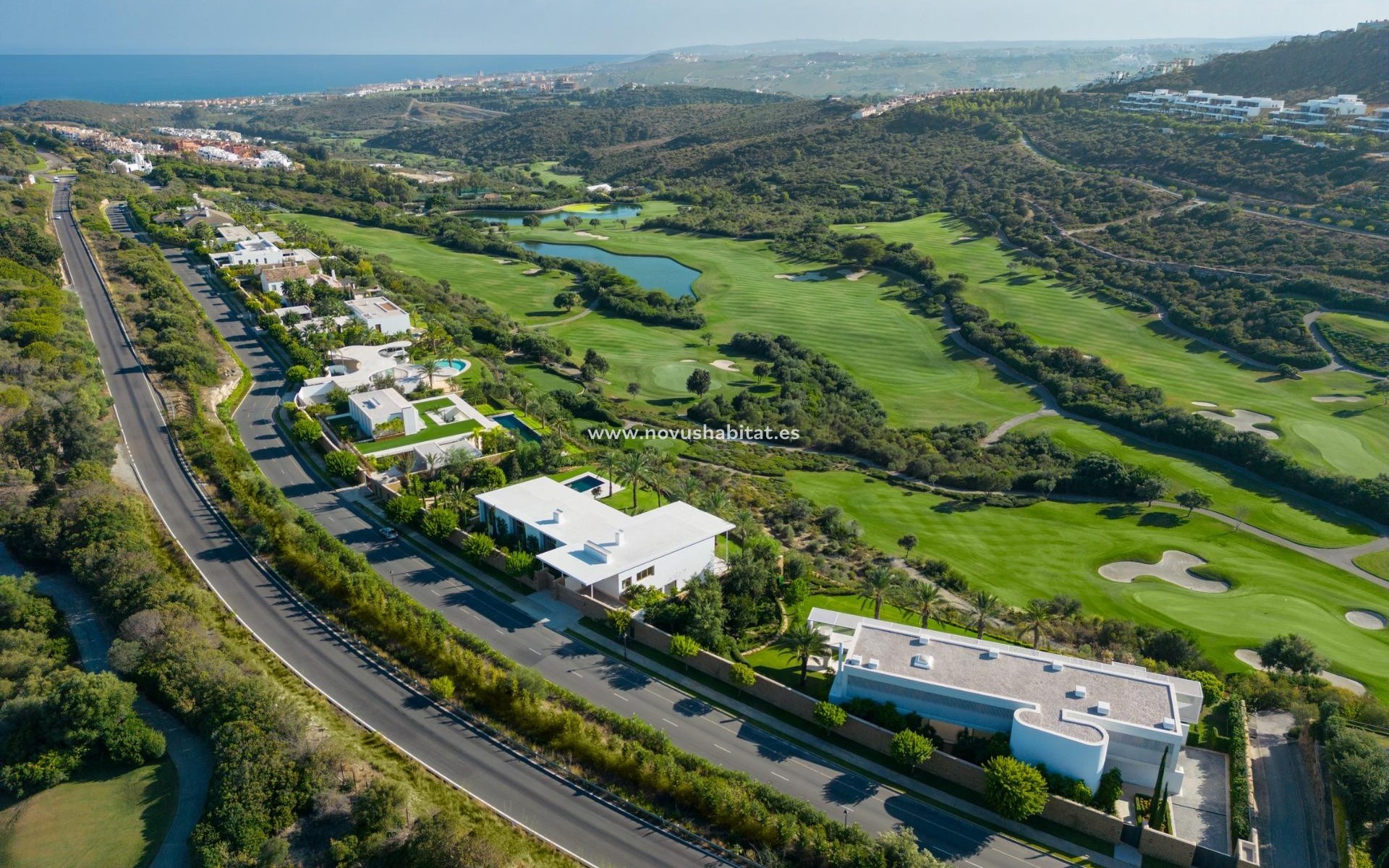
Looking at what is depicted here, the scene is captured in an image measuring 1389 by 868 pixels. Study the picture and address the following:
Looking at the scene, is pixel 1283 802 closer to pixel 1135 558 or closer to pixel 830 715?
pixel 830 715

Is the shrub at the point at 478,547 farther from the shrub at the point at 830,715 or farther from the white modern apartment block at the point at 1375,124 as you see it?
the white modern apartment block at the point at 1375,124

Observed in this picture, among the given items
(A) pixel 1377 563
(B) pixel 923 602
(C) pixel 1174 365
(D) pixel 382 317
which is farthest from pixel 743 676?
(C) pixel 1174 365

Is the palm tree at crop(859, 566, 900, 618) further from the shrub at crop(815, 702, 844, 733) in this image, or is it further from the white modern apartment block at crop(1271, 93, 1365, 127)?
the white modern apartment block at crop(1271, 93, 1365, 127)

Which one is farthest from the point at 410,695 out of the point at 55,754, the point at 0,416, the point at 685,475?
the point at 0,416

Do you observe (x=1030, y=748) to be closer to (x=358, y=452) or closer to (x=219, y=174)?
(x=358, y=452)

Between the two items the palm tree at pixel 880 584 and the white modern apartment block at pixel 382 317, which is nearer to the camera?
the palm tree at pixel 880 584

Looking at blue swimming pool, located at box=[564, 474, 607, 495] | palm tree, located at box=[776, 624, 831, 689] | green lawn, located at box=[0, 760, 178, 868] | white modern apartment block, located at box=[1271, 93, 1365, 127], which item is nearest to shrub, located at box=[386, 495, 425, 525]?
blue swimming pool, located at box=[564, 474, 607, 495]

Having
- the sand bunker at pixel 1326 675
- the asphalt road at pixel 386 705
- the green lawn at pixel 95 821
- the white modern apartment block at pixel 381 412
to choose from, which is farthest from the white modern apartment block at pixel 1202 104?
the green lawn at pixel 95 821
